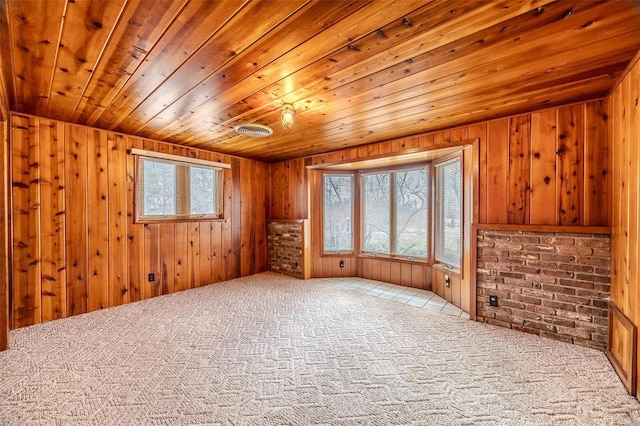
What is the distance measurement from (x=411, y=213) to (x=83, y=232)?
434 centimetres

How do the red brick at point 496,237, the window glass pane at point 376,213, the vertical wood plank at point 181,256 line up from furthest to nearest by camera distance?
the window glass pane at point 376,213
the vertical wood plank at point 181,256
the red brick at point 496,237

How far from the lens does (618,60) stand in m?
1.66

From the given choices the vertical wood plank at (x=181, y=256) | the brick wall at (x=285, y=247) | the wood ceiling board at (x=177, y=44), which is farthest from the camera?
the brick wall at (x=285, y=247)

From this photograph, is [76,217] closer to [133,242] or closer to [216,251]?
[133,242]

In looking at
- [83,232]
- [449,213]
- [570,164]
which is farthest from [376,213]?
[83,232]

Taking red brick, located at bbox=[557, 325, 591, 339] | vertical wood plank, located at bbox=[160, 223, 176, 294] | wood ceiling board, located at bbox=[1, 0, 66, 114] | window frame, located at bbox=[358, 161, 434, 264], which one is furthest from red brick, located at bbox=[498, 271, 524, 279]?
vertical wood plank, located at bbox=[160, 223, 176, 294]

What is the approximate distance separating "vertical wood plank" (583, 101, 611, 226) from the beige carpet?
1166 mm

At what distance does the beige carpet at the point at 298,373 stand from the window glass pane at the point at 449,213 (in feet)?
3.13

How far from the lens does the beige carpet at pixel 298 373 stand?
4.84 ft

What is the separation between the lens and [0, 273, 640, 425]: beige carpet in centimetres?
148

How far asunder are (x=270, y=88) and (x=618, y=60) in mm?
2353

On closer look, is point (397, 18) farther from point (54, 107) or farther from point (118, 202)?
point (118, 202)

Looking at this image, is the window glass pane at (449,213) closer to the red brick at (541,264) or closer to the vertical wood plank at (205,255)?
the red brick at (541,264)

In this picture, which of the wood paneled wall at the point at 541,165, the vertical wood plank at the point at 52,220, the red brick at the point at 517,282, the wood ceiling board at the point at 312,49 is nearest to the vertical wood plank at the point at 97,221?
the vertical wood plank at the point at 52,220
